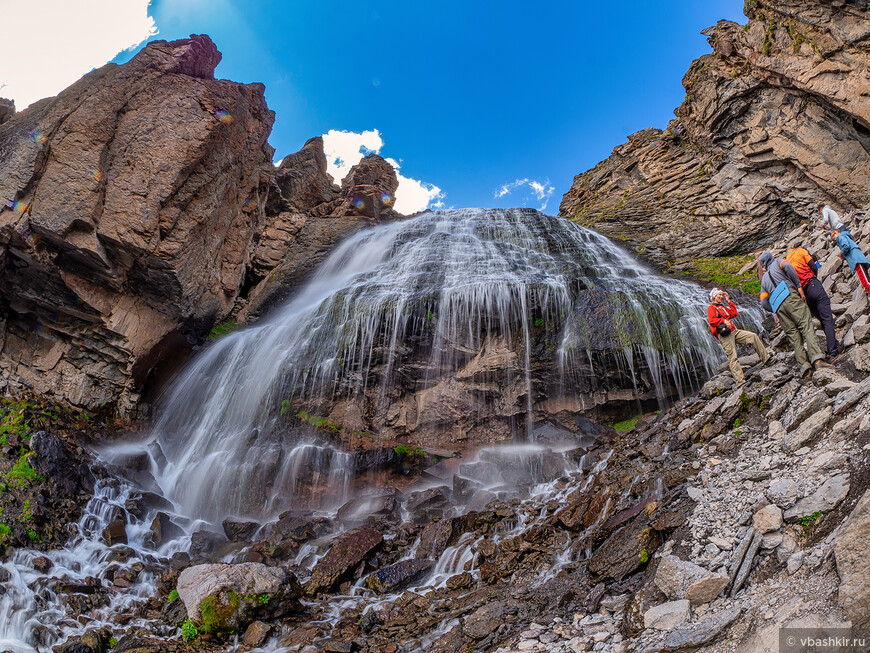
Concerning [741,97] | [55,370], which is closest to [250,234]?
[55,370]

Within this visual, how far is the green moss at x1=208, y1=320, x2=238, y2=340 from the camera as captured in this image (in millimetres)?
18938

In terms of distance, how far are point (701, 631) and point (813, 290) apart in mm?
5405

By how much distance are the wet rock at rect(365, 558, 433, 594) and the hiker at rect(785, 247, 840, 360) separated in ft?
22.5

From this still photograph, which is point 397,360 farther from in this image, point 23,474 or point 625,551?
point 625,551

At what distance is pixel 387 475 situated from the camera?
41.3 ft

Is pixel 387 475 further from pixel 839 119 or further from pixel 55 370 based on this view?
pixel 839 119

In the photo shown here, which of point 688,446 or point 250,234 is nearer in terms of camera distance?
point 688,446

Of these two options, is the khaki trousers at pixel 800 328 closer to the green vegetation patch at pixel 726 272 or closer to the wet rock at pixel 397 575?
the wet rock at pixel 397 575

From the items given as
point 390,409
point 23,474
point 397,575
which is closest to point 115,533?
point 23,474

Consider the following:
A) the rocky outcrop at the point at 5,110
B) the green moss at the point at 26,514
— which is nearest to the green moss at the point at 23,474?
the green moss at the point at 26,514

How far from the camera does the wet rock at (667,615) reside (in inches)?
141

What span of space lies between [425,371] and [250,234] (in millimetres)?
13237

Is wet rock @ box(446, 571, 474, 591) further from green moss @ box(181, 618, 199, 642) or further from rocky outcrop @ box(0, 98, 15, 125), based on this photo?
rocky outcrop @ box(0, 98, 15, 125)

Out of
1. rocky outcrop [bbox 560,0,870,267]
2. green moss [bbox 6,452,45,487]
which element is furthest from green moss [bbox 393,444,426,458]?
rocky outcrop [bbox 560,0,870,267]
